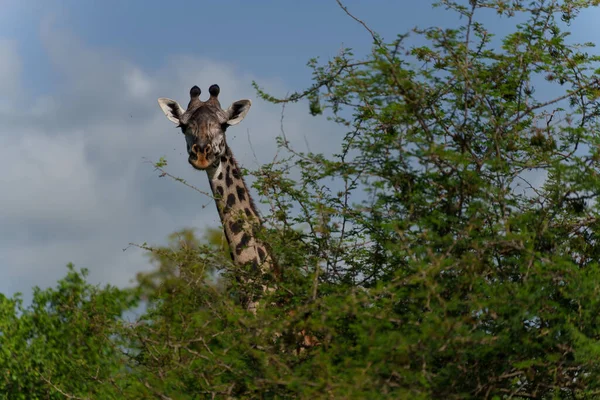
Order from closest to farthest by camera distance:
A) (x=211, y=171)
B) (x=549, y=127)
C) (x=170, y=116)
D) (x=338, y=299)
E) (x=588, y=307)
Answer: (x=338, y=299)
(x=588, y=307)
(x=549, y=127)
(x=211, y=171)
(x=170, y=116)

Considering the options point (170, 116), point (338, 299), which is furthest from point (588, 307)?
point (170, 116)

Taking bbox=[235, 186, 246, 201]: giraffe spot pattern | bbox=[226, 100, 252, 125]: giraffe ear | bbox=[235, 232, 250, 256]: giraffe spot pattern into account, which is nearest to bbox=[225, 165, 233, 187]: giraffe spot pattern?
bbox=[235, 186, 246, 201]: giraffe spot pattern

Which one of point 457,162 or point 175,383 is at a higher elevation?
point 457,162

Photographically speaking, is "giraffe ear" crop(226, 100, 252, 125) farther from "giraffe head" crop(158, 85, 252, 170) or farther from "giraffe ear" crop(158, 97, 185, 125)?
"giraffe ear" crop(158, 97, 185, 125)

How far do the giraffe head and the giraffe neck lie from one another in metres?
0.17

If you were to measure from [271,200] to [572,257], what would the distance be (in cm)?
315

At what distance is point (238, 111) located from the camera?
1221 centimetres

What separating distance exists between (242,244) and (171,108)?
8.88ft

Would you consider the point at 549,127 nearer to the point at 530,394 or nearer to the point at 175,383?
the point at 530,394

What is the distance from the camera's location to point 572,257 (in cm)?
866

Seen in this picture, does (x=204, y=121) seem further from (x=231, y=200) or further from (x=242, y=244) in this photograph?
(x=242, y=244)

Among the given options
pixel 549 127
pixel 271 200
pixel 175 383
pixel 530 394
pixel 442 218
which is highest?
pixel 271 200

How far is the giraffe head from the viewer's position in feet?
36.6

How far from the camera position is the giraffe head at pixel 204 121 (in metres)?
11.2
